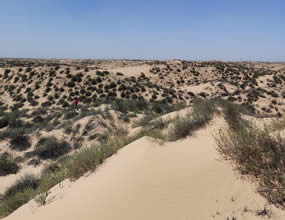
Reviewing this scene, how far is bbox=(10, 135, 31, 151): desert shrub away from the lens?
1076cm

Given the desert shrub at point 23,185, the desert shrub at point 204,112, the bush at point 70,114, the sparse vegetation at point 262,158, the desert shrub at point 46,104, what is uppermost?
the sparse vegetation at point 262,158

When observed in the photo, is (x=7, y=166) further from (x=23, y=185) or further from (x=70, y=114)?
(x=70, y=114)

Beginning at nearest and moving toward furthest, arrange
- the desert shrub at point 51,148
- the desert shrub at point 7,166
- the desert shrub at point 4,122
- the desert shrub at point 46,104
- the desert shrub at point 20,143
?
the desert shrub at point 7,166 < the desert shrub at point 51,148 < the desert shrub at point 20,143 < the desert shrub at point 4,122 < the desert shrub at point 46,104

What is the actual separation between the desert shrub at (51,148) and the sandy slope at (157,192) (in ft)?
18.8

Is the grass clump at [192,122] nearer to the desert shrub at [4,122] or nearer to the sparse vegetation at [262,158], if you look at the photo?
the sparse vegetation at [262,158]

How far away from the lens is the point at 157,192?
3453 mm

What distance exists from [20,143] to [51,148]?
83.4 inches

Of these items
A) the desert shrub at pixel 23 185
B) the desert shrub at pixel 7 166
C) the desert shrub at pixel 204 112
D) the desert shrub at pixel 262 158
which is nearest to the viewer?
the desert shrub at pixel 262 158

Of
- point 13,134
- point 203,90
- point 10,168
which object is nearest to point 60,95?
point 13,134

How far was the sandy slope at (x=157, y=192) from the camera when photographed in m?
3.00

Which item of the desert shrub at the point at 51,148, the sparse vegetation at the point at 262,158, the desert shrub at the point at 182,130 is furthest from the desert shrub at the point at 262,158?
the desert shrub at the point at 51,148

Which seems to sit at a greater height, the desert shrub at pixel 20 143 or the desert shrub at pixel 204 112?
the desert shrub at pixel 204 112

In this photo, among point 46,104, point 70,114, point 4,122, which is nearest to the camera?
point 4,122

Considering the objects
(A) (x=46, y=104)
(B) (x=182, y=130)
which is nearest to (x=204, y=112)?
(B) (x=182, y=130)
